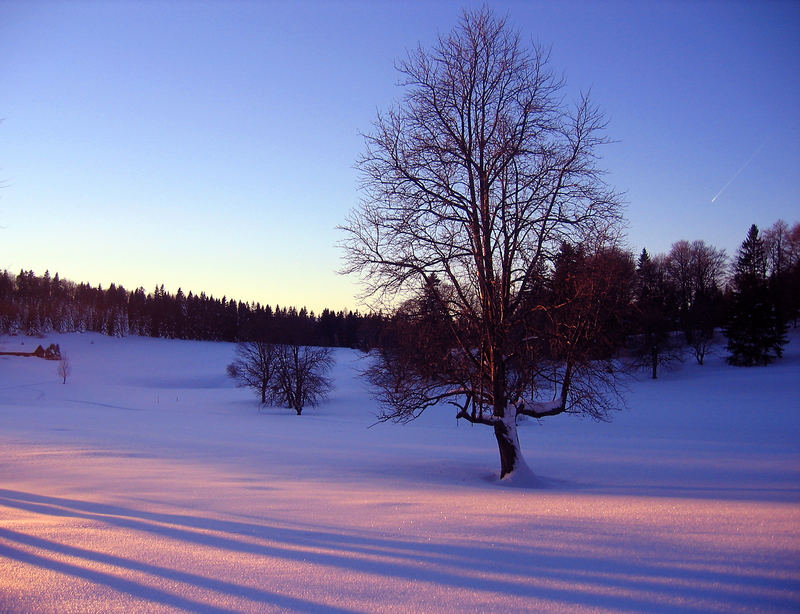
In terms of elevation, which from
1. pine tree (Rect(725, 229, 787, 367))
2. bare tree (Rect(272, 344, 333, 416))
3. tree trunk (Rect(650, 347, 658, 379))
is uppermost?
pine tree (Rect(725, 229, 787, 367))

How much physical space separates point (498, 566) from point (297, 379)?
38.1 metres

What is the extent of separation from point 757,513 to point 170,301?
131 m

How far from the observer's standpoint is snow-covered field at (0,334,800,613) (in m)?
4.38

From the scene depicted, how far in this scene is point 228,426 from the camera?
29.9 m

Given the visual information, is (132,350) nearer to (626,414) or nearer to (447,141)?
(626,414)

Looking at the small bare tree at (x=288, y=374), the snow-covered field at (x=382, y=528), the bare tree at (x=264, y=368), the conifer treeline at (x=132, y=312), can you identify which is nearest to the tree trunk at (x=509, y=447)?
the snow-covered field at (x=382, y=528)

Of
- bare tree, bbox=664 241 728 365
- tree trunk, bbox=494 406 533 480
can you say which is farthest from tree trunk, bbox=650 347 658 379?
tree trunk, bbox=494 406 533 480

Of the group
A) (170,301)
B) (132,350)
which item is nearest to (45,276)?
(170,301)

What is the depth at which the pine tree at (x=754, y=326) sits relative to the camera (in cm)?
4662

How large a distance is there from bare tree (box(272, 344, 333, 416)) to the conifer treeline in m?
53.4

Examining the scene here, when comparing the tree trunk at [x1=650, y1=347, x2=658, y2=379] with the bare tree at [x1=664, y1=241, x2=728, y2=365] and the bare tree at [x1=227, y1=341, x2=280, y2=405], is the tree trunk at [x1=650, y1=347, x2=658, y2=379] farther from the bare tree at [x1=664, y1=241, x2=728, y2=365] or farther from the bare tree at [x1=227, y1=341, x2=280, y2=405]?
the bare tree at [x1=227, y1=341, x2=280, y2=405]

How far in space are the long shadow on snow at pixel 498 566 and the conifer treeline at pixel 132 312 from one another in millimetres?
92461

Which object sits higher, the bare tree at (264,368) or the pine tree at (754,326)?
the pine tree at (754,326)

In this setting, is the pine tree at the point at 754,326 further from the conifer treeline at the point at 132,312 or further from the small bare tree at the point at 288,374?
the conifer treeline at the point at 132,312
